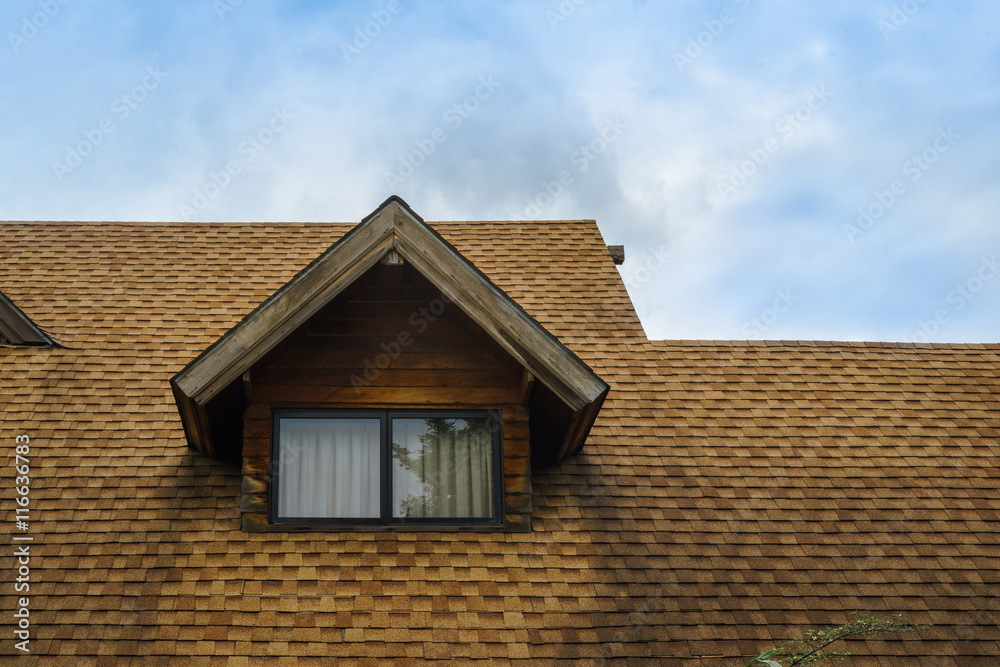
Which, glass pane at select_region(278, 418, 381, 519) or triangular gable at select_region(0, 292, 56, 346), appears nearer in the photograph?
glass pane at select_region(278, 418, 381, 519)

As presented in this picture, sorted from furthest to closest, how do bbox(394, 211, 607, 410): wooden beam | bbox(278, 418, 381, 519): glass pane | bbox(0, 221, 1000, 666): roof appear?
bbox(278, 418, 381, 519): glass pane → bbox(394, 211, 607, 410): wooden beam → bbox(0, 221, 1000, 666): roof

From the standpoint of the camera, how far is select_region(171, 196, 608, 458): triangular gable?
20.6 feet

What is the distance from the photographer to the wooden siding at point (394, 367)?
265 inches

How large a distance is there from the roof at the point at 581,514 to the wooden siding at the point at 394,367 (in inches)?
21.9

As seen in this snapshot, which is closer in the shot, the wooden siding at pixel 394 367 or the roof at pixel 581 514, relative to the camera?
the roof at pixel 581 514

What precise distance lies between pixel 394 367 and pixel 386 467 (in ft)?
2.76

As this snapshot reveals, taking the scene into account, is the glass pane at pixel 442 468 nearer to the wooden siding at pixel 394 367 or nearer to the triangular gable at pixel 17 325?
the wooden siding at pixel 394 367

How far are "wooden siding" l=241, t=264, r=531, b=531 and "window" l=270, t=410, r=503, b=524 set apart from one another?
10 centimetres

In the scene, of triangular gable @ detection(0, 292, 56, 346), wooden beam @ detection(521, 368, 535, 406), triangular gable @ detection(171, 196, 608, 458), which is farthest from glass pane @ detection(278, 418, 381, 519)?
triangular gable @ detection(0, 292, 56, 346)

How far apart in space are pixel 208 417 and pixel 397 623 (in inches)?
83.9

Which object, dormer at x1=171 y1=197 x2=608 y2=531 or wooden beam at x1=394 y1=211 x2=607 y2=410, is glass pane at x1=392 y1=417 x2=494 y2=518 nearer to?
dormer at x1=171 y1=197 x2=608 y2=531

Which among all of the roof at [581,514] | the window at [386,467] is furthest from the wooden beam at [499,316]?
the roof at [581,514]

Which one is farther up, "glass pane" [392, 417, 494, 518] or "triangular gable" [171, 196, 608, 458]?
"triangular gable" [171, 196, 608, 458]

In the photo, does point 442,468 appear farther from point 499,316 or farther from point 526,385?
point 499,316
